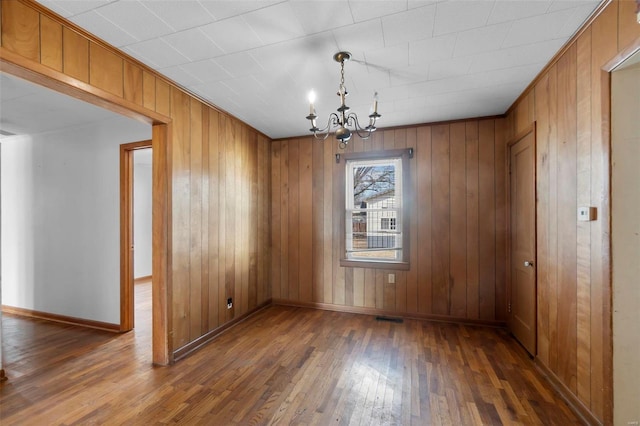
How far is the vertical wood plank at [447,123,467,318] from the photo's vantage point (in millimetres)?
3617

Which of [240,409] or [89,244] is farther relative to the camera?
[89,244]

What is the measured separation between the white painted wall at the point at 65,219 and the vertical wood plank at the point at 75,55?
1528 mm

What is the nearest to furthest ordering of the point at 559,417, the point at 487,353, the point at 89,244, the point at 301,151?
the point at 559,417 → the point at 487,353 → the point at 89,244 → the point at 301,151

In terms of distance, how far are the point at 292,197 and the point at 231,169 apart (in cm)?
113

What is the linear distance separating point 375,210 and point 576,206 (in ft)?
7.57

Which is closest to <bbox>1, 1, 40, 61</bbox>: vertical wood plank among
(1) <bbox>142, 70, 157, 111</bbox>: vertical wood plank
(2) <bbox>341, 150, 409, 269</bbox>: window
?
(1) <bbox>142, 70, 157, 111</bbox>: vertical wood plank

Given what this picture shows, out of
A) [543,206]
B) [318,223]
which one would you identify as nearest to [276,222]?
[318,223]

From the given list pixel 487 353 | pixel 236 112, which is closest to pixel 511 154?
pixel 487 353

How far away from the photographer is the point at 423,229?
3.77 meters

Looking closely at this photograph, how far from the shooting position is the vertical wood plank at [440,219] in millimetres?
3680

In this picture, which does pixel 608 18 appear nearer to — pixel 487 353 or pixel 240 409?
pixel 487 353

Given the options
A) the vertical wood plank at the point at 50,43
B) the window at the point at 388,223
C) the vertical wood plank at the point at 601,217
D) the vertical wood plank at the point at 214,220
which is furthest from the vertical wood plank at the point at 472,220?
the vertical wood plank at the point at 50,43

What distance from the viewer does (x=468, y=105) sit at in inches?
125

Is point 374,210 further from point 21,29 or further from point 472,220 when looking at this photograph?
point 21,29
